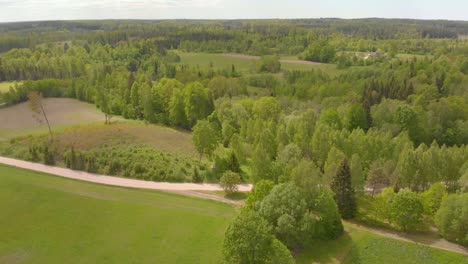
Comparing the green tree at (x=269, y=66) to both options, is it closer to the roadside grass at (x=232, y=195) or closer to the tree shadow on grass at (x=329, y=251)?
the roadside grass at (x=232, y=195)

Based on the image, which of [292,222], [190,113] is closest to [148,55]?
[190,113]

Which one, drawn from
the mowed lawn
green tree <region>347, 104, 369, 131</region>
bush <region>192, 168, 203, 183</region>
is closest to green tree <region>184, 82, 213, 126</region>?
bush <region>192, 168, 203, 183</region>

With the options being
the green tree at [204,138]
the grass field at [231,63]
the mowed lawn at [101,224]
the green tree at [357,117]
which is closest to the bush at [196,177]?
the green tree at [204,138]

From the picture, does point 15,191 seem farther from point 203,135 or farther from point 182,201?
point 203,135

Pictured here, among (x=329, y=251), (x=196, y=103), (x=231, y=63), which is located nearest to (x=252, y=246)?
(x=329, y=251)

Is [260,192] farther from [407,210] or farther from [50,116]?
[50,116]

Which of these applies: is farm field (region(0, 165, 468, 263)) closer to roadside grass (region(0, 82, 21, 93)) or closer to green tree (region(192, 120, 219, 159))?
green tree (region(192, 120, 219, 159))
